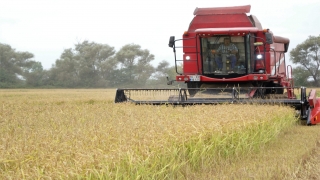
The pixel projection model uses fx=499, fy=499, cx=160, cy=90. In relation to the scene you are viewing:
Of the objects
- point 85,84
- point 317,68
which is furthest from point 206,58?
point 317,68

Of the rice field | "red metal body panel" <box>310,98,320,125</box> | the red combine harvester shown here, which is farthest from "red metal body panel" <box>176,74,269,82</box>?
the rice field

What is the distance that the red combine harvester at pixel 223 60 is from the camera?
A: 1039 centimetres

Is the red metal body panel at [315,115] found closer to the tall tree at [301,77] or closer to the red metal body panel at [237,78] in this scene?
the red metal body panel at [237,78]

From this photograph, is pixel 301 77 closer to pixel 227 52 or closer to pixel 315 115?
pixel 227 52

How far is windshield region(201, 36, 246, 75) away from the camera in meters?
10.8

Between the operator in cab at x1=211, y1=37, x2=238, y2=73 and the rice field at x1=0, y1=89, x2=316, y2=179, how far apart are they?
4049 mm

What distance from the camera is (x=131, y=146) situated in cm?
383

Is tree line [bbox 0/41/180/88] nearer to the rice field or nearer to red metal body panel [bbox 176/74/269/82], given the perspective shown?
red metal body panel [bbox 176/74/269/82]

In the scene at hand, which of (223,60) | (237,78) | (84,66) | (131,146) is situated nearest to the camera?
(131,146)

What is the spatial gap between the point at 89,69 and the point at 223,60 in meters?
29.5

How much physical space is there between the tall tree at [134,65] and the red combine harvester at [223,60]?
28813mm

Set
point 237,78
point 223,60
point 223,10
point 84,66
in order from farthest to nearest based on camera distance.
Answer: point 84,66 < point 223,10 < point 223,60 < point 237,78


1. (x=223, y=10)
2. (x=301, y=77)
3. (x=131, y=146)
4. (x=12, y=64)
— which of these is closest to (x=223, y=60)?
(x=223, y=10)

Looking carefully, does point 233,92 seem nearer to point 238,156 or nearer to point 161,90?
point 161,90
